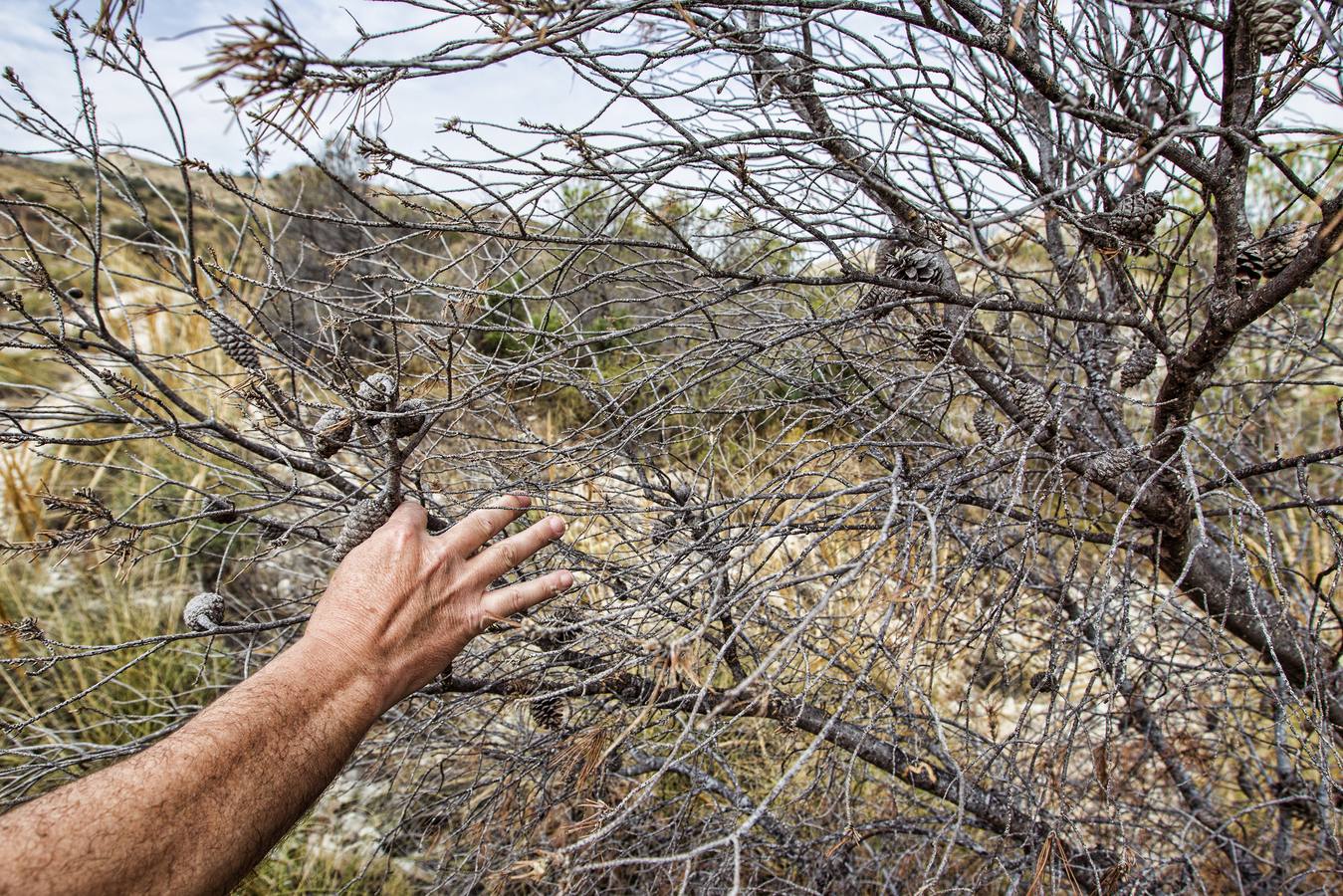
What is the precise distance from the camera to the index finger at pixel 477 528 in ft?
4.86

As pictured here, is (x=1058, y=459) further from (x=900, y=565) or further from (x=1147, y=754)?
(x=1147, y=754)

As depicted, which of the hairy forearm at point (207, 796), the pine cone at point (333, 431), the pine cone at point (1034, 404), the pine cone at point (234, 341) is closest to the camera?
the hairy forearm at point (207, 796)

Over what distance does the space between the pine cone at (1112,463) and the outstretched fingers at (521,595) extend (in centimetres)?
130

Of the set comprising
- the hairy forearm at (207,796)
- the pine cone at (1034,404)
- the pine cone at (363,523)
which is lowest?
the hairy forearm at (207,796)

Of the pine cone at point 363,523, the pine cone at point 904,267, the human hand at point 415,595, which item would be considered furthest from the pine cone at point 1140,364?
the pine cone at point 363,523

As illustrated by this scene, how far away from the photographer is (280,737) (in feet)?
4.05

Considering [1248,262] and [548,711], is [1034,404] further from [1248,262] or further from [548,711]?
[548,711]

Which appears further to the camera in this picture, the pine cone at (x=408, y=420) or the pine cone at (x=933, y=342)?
the pine cone at (x=933, y=342)

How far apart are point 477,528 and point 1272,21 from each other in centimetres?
166

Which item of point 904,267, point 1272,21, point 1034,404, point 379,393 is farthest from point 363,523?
point 1272,21

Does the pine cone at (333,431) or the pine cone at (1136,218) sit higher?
the pine cone at (1136,218)

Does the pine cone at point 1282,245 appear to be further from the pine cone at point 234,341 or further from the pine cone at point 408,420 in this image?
the pine cone at point 234,341

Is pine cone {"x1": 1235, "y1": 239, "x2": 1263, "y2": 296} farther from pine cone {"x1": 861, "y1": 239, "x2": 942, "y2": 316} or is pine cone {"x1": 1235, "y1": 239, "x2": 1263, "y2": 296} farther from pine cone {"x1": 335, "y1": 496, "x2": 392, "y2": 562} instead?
pine cone {"x1": 335, "y1": 496, "x2": 392, "y2": 562}

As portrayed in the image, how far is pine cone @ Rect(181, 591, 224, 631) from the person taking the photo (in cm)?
167
